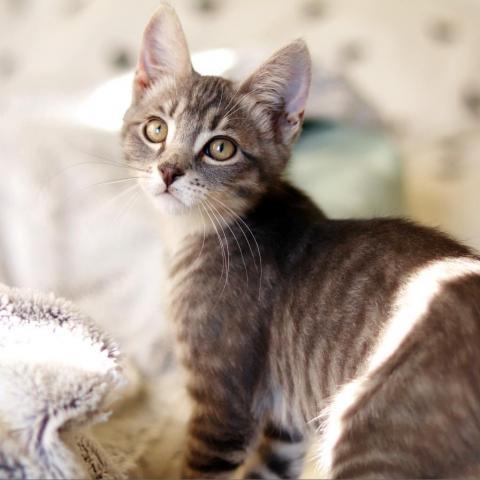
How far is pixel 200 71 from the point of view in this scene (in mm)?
1583

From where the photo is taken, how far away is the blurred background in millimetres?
1473

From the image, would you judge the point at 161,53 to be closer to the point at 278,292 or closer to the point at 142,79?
the point at 142,79

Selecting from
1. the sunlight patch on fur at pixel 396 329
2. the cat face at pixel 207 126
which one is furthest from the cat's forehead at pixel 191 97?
the sunlight patch on fur at pixel 396 329

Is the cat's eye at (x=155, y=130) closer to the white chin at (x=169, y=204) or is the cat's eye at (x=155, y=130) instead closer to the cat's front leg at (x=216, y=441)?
the white chin at (x=169, y=204)

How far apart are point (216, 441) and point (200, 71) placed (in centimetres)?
87

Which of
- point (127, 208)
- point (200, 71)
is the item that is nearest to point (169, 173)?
point (127, 208)

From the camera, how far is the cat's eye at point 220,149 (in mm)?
1094

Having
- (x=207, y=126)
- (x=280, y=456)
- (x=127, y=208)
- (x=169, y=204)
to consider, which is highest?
(x=207, y=126)

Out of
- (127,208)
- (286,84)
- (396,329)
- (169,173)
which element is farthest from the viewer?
(127,208)

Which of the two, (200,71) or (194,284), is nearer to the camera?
(194,284)

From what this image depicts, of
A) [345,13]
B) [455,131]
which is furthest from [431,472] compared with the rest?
[345,13]

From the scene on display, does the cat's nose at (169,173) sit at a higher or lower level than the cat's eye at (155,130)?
lower

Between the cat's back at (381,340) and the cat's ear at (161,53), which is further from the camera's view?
the cat's ear at (161,53)

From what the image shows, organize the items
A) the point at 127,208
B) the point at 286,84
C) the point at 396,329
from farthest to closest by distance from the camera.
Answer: the point at 127,208, the point at 286,84, the point at 396,329
